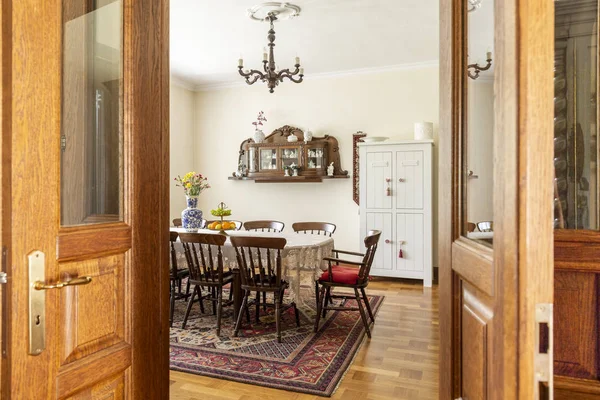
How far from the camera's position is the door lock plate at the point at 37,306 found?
0.96 m

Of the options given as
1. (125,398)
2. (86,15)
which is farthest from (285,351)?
(86,15)

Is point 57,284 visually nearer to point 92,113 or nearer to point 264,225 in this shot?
point 92,113

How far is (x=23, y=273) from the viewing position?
0.94 metres

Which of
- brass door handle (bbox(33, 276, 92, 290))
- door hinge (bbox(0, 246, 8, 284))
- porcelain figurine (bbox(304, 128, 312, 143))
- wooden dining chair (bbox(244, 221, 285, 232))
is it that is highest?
porcelain figurine (bbox(304, 128, 312, 143))

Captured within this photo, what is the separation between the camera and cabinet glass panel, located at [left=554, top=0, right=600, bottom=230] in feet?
4.43

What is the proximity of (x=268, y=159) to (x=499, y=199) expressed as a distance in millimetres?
5696

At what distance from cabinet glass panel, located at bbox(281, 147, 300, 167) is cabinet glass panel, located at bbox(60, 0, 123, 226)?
5007 millimetres

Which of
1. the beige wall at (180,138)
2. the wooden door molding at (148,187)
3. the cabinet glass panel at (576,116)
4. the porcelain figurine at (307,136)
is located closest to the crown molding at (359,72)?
the beige wall at (180,138)

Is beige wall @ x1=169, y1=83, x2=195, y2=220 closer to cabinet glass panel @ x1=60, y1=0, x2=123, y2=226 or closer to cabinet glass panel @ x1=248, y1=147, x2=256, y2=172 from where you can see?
cabinet glass panel @ x1=248, y1=147, x2=256, y2=172

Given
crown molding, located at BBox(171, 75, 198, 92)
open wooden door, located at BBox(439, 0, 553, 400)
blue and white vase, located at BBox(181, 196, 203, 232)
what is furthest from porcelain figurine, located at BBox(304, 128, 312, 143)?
open wooden door, located at BBox(439, 0, 553, 400)

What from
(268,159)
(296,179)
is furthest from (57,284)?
(268,159)

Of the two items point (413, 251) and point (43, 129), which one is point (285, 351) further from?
point (413, 251)

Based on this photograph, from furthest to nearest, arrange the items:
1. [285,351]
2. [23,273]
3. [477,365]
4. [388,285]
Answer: [388,285] → [285,351] → [477,365] → [23,273]

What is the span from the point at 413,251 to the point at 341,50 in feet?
9.47
